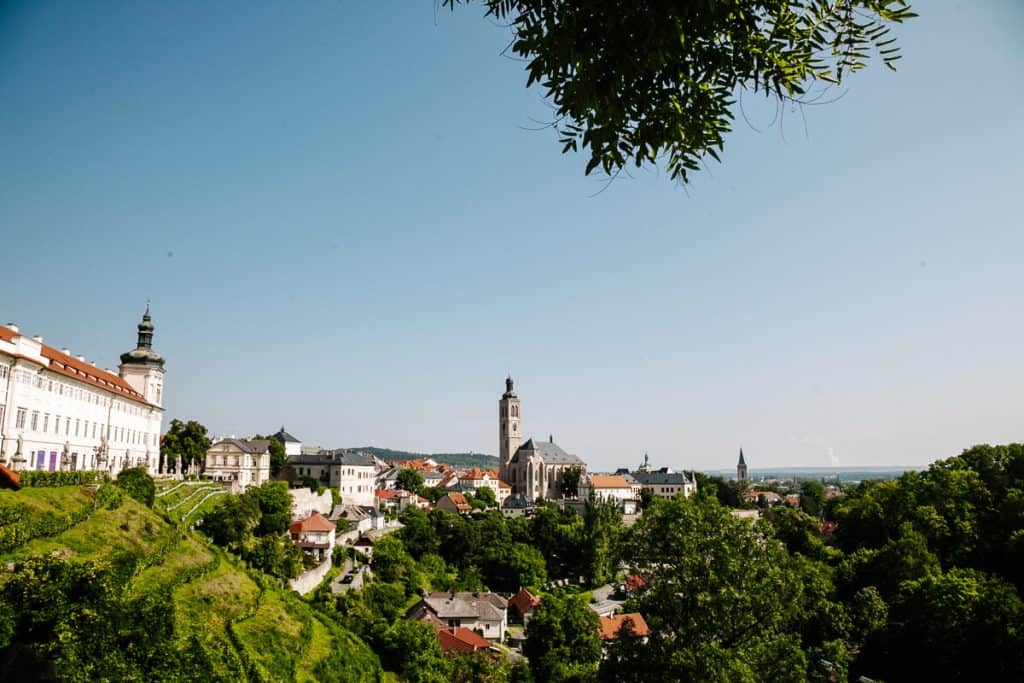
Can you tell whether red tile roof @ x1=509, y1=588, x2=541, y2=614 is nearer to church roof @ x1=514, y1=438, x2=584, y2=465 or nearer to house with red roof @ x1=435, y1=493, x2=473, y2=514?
house with red roof @ x1=435, y1=493, x2=473, y2=514

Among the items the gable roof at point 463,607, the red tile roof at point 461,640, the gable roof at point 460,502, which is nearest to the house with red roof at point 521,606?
the gable roof at point 463,607

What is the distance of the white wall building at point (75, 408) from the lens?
91.2 feet

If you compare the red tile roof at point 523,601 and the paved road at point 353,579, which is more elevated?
the paved road at point 353,579

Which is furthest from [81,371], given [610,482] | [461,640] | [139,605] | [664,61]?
[610,482]

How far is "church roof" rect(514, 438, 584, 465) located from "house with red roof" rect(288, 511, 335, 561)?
2420 inches

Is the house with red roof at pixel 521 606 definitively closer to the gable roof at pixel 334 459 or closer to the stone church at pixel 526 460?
the gable roof at pixel 334 459

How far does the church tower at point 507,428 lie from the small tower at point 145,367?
70.3 m

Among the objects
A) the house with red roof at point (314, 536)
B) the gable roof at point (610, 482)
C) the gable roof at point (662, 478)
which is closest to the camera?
the house with red roof at point (314, 536)

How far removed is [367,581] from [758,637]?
42285 mm

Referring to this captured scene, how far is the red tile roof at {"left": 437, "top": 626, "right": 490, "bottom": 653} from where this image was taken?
38750 mm

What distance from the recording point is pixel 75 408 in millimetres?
34500

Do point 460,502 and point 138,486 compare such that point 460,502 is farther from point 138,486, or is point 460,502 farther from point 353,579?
point 138,486

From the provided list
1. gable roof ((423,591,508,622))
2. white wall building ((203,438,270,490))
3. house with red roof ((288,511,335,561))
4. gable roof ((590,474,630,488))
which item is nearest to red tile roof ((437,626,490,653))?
gable roof ((423,591,508,622))

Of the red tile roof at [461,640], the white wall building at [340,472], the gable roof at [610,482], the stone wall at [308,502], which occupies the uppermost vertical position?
the white wall building at [340,472]
